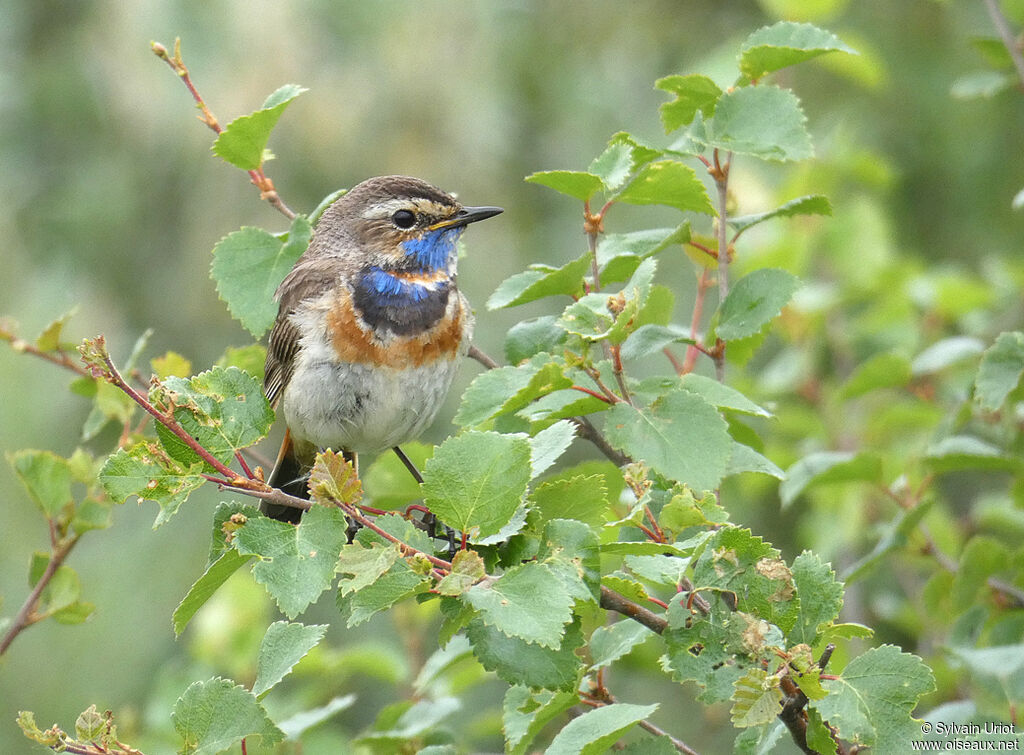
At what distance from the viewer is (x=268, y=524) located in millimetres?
1880

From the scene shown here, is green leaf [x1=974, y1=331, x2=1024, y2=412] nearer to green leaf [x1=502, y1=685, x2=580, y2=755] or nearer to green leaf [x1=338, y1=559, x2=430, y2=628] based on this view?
green leaf [x1=502, y1=685, x2=580, y2=755]

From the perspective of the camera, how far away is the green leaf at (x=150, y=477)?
6.15 ft

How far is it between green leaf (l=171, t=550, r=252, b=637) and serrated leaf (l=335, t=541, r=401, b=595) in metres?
0.18

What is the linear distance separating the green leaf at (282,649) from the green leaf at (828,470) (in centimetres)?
129

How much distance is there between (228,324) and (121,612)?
71.2 inches

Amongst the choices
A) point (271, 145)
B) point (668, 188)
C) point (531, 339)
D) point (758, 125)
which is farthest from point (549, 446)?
point (271, 145)

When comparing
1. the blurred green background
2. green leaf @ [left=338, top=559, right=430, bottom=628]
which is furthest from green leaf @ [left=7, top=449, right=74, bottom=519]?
the blurred green background

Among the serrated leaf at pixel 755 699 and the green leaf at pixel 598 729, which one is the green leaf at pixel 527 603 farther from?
the serrated leaf at pixel 755 699

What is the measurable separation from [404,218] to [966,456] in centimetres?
169

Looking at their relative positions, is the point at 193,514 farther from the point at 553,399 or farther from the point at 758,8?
the point at 553,399

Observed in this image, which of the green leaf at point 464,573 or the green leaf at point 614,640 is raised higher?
the green leaf at point 464,573

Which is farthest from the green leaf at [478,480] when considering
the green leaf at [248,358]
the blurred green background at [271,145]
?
the blurred green background at [271,145]

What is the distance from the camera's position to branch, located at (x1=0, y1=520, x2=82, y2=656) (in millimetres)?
2588

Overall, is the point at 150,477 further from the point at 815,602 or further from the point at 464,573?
the point at 815,602
